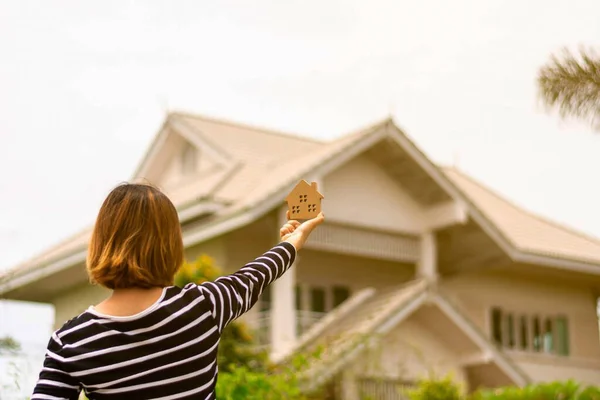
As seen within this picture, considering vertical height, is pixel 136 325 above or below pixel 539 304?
below

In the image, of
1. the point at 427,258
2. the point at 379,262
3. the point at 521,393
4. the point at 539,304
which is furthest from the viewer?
the point at 539,304

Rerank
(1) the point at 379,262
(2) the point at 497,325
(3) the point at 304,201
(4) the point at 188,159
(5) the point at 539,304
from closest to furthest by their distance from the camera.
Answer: (3) the point at 304,201
(1) the point at 379,262
(4) the point at 188,159
(2) the point at 497,325
(5) the point at 539,304

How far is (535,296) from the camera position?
27156 mm

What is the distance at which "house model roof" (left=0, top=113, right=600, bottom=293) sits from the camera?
2114cm

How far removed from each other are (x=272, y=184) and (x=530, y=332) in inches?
334

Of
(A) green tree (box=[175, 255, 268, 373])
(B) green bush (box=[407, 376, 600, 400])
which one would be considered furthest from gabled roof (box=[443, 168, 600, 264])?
(A) green tree (box=[175, 255, 268, 373])

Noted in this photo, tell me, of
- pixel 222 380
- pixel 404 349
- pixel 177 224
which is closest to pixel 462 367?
pixel 404 349

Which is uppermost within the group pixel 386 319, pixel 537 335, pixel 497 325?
pixel 497 325

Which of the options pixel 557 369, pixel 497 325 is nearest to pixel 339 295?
pixel 497 325

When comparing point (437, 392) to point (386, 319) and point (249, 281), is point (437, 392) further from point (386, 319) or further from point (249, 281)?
point (249, 281)

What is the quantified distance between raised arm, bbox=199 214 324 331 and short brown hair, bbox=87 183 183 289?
15 centimetres

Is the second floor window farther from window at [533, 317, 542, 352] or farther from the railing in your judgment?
the railing

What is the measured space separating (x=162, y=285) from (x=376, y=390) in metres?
16.9

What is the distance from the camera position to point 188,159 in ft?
85.6
